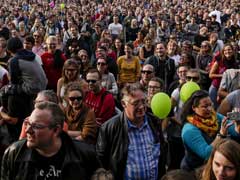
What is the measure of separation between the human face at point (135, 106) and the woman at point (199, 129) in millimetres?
383

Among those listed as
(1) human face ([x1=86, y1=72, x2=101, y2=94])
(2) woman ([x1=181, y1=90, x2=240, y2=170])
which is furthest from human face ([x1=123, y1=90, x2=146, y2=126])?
(1) human face ([x1=86, y1=72, x2=101, y2=94])

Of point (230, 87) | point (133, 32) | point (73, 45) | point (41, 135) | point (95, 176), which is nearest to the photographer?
point (41, 135)

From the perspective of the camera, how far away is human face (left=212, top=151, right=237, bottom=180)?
2.89 meters

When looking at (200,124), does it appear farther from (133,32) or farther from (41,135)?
(133,32)

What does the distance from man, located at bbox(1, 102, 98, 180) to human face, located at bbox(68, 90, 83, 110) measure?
1.29m

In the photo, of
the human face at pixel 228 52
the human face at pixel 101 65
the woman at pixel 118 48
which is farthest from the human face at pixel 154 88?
the woman at pixel 118 48

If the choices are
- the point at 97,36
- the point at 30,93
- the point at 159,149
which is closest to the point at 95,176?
the point at 159,149

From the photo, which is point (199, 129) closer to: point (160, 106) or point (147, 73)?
point (160, 106)

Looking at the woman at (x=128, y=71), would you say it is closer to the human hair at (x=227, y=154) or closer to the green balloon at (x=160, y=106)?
the green balloon at (x=160, y=106)

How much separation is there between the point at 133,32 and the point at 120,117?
9.91 meters

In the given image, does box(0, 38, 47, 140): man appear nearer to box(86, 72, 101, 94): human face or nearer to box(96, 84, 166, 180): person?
box(86, 72, 101, 94): human face

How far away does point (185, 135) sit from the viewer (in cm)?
375

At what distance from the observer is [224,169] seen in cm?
291

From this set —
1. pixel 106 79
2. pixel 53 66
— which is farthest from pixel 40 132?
pixel 53 66
